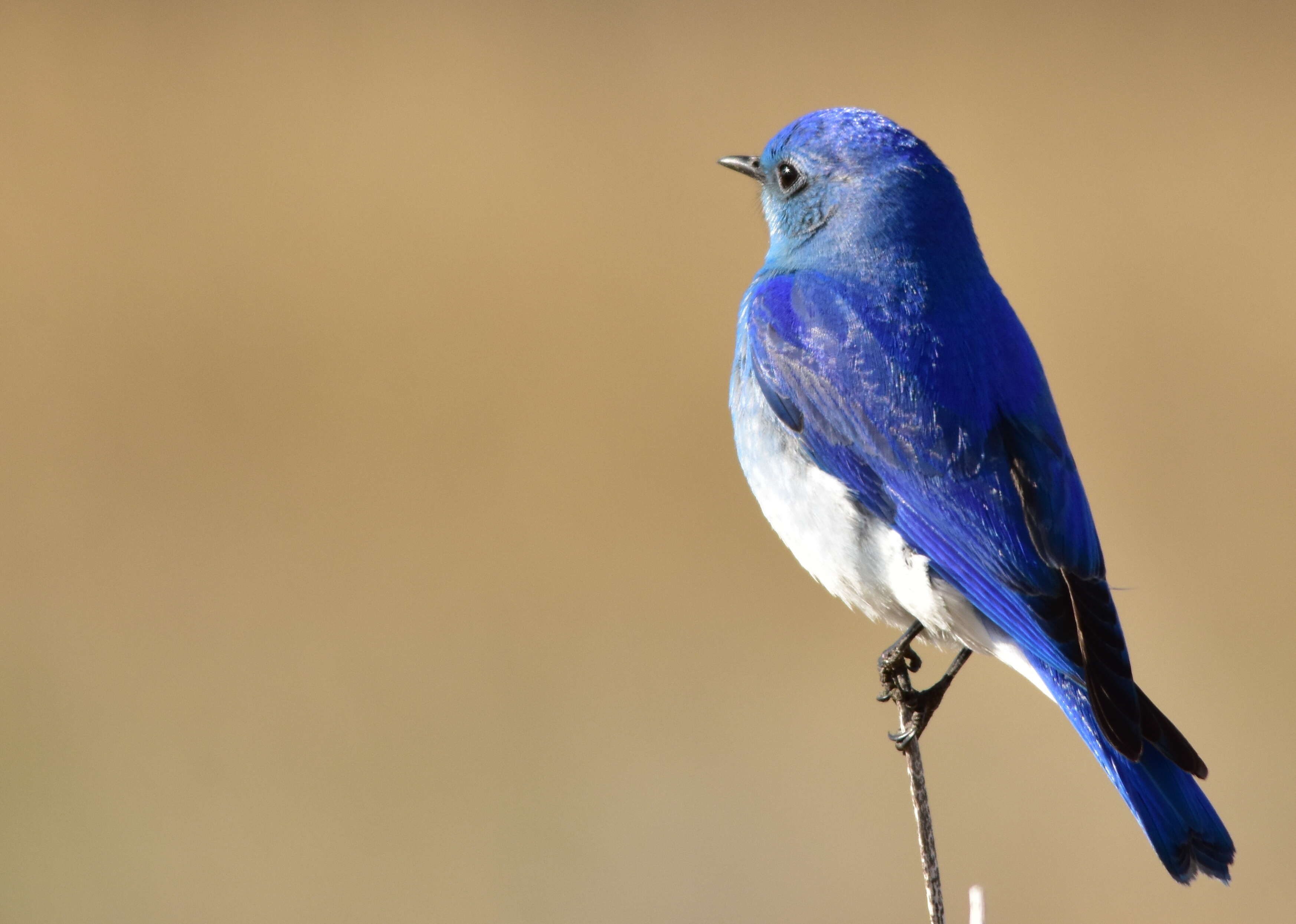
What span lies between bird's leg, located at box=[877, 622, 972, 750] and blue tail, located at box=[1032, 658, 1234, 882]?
36cm

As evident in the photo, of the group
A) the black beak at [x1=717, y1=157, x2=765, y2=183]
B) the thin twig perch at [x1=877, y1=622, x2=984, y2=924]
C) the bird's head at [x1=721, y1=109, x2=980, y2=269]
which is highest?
the black beak at [x1=717, y1=157, x2=765, y2=183]

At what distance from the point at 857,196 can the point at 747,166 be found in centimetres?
50

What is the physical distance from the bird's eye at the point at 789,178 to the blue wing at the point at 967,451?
46 centimetres

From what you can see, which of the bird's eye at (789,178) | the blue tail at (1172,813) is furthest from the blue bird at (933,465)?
the bird's eye at (789,178)

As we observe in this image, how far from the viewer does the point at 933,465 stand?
273cm

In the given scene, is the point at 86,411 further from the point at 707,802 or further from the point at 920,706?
the point at 920,706

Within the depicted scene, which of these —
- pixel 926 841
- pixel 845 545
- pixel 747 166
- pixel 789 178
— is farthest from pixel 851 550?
pixel 747 166

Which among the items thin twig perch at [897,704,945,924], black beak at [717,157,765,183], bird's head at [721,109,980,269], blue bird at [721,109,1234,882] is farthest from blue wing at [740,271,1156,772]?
black beak at [717,157,765,183]

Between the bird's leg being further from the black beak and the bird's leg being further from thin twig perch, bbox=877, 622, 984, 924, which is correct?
the black beak

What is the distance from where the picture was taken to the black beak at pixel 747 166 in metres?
3.59

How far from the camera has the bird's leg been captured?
2775 millimetres

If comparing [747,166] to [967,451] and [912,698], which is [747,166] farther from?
[912,698]

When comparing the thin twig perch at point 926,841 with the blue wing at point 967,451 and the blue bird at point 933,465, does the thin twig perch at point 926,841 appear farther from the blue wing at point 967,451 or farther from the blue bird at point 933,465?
the blue wing at point 967,451

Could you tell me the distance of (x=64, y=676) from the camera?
5.59m
